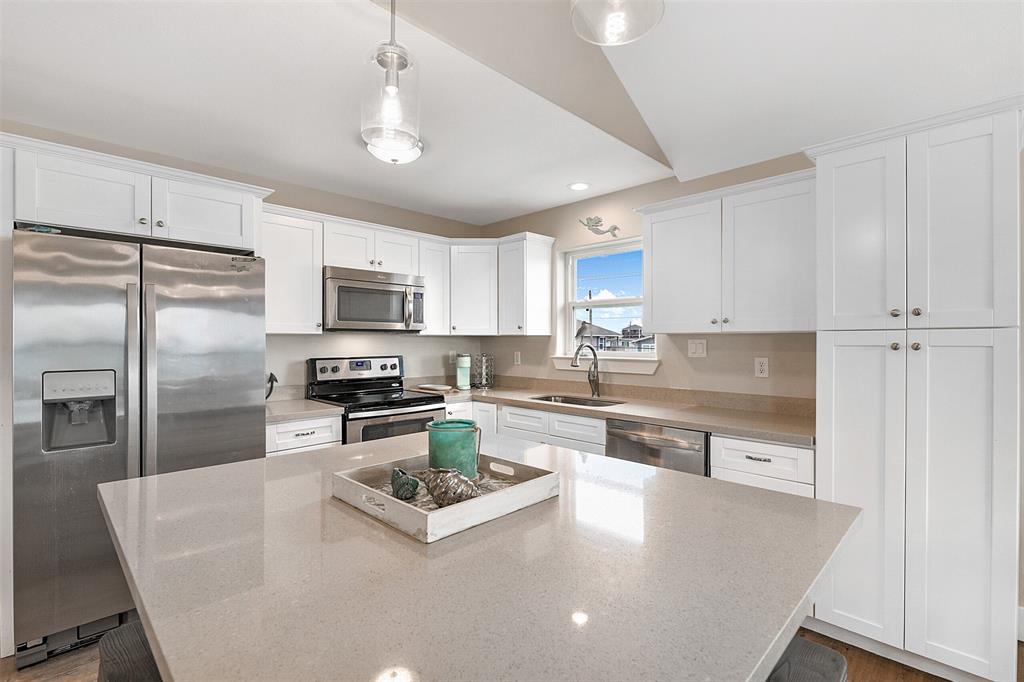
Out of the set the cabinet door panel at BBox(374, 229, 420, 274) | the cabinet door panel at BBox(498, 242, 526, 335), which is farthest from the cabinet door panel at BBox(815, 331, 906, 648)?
the cabinet door panel at BBox(374, 229, 420, 274)

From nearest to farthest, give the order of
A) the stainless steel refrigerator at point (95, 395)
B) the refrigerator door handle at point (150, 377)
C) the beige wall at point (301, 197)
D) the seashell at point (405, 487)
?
the seashell at point (405, 487), the stainless steel refrigerator at point (95, 395), the refrigerator door handle at point (150, 377), the beige wall at point (301, 197)

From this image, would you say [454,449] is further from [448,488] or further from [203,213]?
[203,213]

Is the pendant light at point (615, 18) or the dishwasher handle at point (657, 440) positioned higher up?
the pendant light at point (615, 18)

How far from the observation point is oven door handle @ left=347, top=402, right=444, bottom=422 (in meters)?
2.95

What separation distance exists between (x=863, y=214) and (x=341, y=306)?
2873mm

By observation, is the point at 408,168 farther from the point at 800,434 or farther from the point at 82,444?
the point at 800,434

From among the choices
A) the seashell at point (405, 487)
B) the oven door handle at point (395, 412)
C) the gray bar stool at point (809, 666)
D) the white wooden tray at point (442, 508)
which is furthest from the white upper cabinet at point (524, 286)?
the gray bar stool at point (809, 666)

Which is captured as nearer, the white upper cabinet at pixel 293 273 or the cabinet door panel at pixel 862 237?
the cabinet door panel at pixel 862 237

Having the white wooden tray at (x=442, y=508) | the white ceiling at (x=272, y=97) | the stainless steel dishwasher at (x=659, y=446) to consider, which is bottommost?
the stainless steel dishwasher at (x=659, y=446)

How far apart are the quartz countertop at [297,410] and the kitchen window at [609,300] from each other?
6.22ft

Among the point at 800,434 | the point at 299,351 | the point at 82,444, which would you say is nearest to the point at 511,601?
the point at 800,434

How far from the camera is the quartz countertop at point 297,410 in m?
2.67

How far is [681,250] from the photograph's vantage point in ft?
9.41

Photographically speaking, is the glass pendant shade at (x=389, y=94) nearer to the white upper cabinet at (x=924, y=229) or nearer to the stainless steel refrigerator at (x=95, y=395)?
the stainless steel refrigerator at (x=95, y=395)
